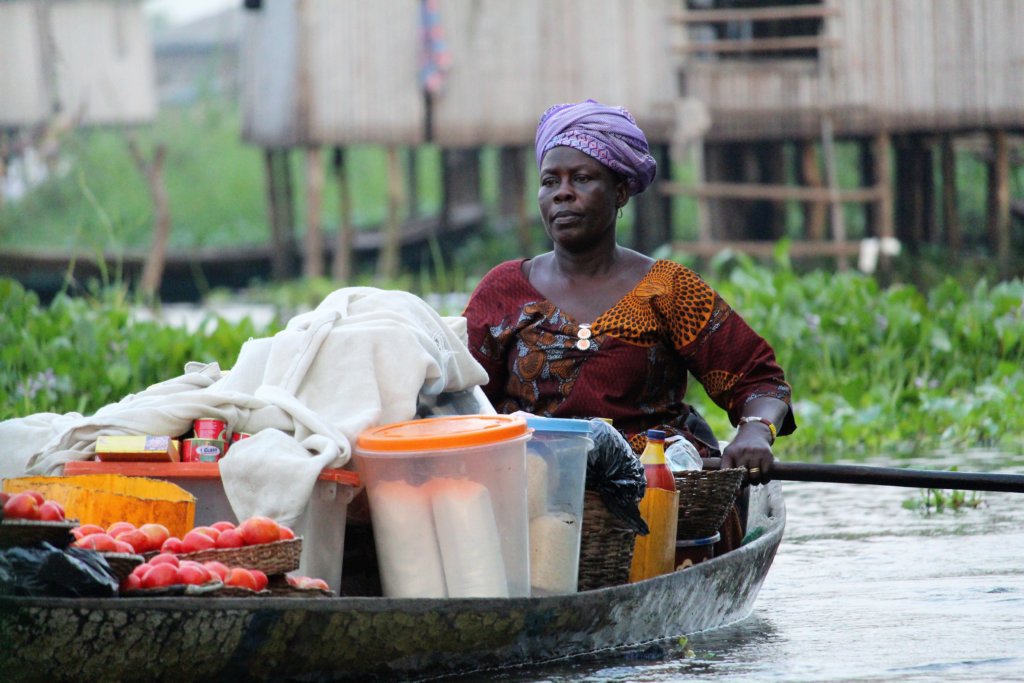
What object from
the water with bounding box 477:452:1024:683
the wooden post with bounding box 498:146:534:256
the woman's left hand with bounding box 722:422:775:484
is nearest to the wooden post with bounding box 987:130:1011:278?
the wooden post with bounding box 498:146:534:256

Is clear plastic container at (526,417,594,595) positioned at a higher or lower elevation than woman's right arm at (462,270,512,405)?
lower

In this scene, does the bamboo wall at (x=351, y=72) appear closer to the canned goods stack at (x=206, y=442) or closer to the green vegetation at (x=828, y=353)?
the green vegetation at (x=828, y=353)

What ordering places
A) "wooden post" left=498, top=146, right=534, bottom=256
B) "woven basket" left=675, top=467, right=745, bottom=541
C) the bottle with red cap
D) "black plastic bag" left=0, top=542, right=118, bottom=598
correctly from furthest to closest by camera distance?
1. "wooden post" left=498, top=146, right=534, bottom=256
2. "woven basket" left=675, top=467, right=745, bottom=541
3. the bottle with red cap
4. "black plastic bag" left=0, top=542, right=118, bottom=598

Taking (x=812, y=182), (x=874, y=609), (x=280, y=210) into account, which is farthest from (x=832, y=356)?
(x=280, y=210)

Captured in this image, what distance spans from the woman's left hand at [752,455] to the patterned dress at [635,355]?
0.24 meters

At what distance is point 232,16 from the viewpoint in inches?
1437

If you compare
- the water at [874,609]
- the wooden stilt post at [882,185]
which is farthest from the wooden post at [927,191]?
the water at [874,609]

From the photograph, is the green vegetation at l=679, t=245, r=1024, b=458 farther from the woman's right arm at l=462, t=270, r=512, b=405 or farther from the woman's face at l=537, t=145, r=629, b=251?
the woman's face at l=537, t=145, r=629, b=251

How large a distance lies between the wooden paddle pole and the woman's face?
2.39ft

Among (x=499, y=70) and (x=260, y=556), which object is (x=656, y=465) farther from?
(x=499, y=70)

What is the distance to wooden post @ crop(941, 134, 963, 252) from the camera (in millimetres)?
16953

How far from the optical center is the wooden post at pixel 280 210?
1816 centimetres

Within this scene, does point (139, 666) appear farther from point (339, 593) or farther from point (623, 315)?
point (623, 315)

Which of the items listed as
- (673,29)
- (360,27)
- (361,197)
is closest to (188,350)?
(360,27)
